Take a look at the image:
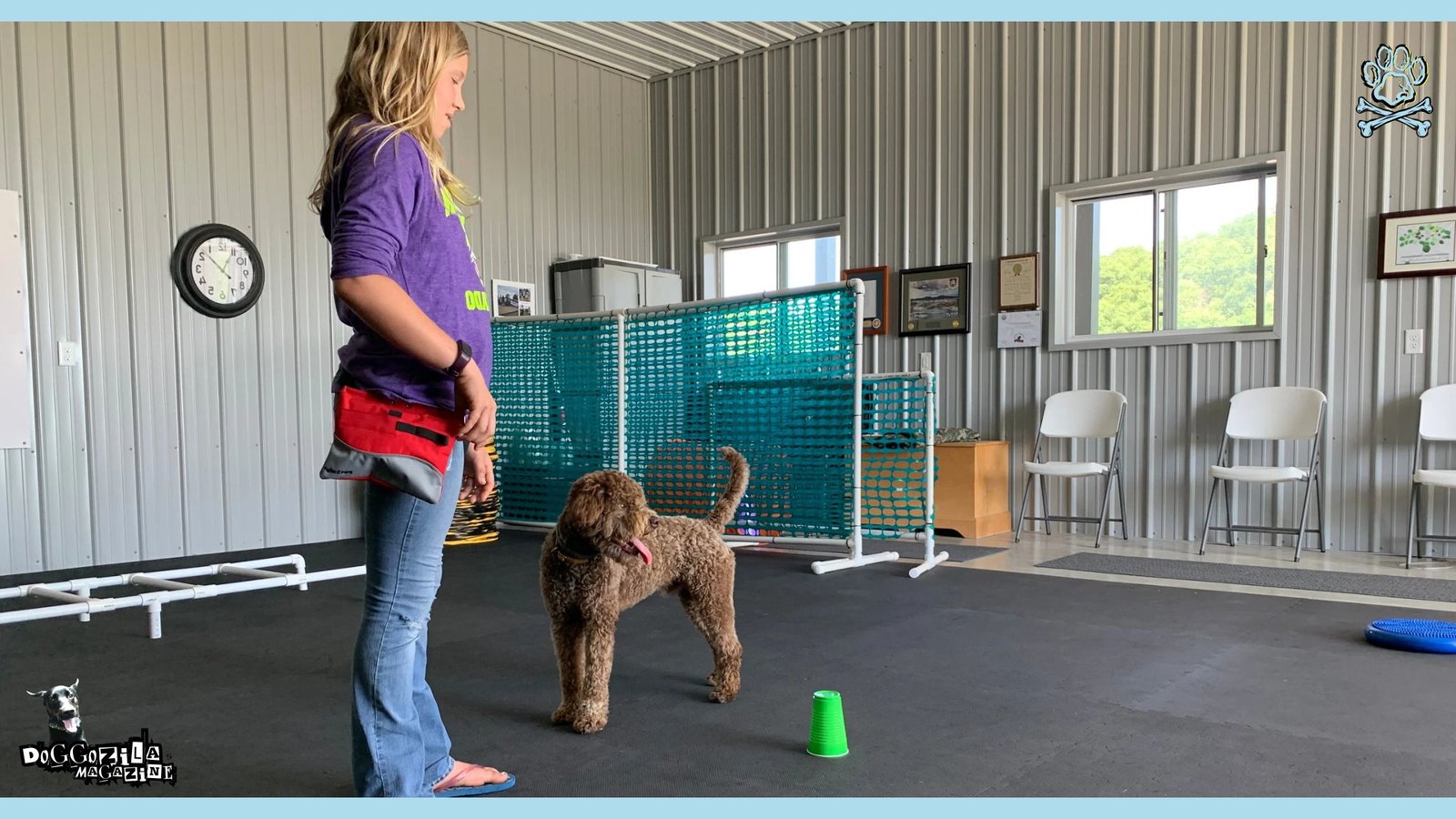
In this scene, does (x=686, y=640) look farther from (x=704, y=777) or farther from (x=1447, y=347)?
(x=1447, y=347)

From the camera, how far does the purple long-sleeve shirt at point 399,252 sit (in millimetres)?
1401

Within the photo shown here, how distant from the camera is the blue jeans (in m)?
1.54

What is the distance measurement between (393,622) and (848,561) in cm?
350

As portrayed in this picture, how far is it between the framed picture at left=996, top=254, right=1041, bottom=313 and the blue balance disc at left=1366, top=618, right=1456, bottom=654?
11.6ft

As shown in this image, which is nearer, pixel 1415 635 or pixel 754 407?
pixel 1415 635

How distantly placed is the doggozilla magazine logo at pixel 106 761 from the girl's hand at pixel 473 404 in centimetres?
121

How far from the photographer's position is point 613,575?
2.33 meters

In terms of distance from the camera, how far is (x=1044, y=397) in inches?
256

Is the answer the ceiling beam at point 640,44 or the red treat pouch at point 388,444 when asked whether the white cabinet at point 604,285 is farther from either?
the red treat pouch at point 388,444

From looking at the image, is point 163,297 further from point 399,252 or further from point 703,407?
point 399,252

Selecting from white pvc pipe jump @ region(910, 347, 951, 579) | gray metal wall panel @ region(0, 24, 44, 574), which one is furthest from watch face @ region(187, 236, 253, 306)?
white pvc pipe jump @ region(910, 347, 951, 579)

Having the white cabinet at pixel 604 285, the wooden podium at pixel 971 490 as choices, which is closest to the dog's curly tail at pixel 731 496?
the wooden podium at pixel 971 490

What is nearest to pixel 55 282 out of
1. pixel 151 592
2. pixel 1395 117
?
pixel 151 592

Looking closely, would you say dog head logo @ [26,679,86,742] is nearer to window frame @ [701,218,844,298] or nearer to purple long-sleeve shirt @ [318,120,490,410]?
purple long-sleeve shirt @ [318,120,490,410]
